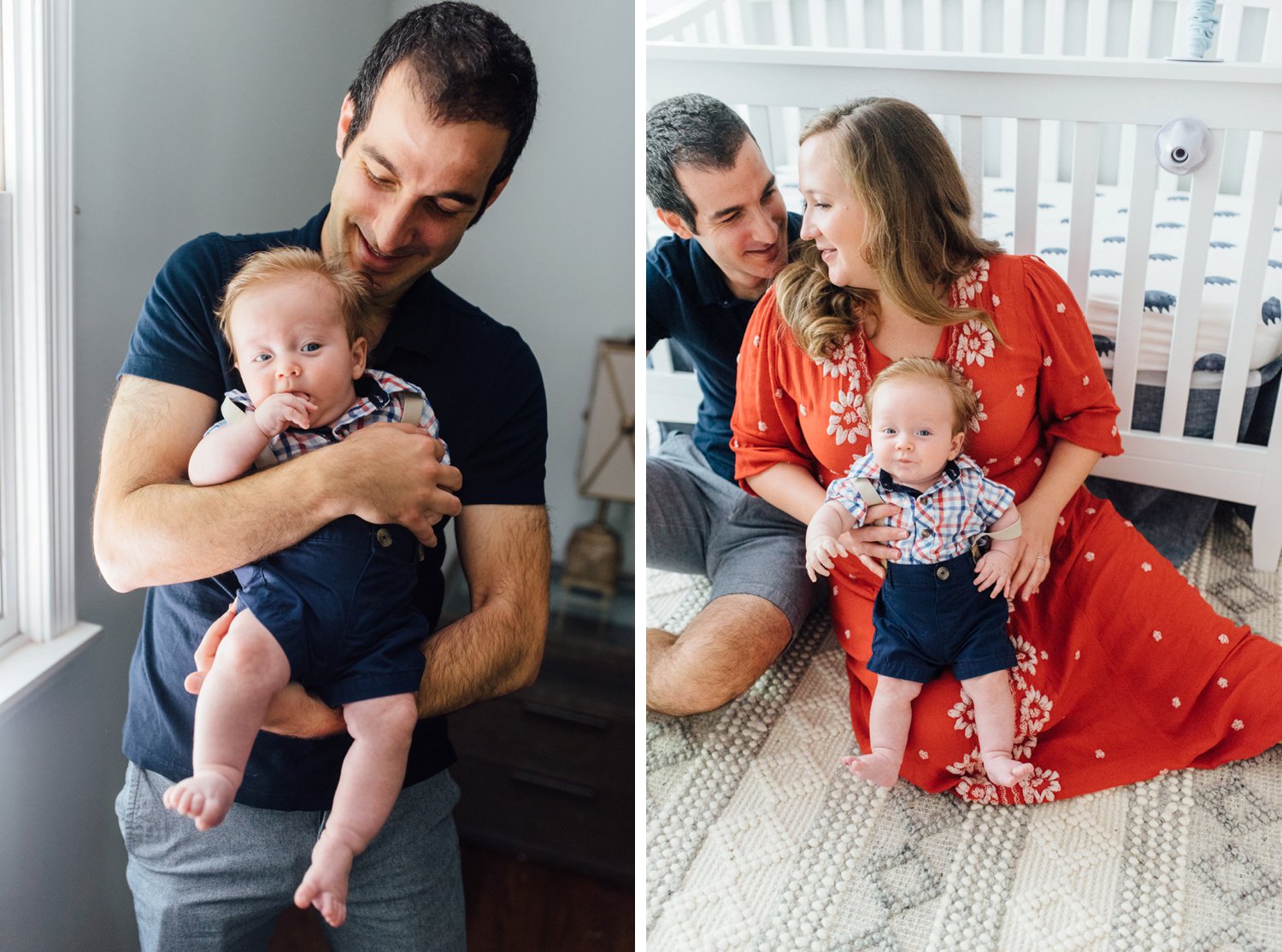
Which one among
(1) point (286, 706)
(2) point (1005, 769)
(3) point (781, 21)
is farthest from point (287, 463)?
(3) point (781, 21)

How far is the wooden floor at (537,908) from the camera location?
1.22 meters

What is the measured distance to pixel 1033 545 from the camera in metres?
1.35

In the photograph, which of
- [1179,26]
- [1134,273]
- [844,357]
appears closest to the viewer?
[844,357]

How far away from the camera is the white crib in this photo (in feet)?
4.37

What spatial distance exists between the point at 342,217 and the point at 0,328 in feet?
1.31

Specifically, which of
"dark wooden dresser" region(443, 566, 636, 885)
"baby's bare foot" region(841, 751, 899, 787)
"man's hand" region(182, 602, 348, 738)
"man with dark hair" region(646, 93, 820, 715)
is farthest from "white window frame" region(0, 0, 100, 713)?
"baby's bare foot" region(841, 751, 899, 787)

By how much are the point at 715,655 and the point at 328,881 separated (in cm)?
72

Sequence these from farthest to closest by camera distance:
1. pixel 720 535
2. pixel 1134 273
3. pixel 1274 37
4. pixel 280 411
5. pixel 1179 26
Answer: pixel 1179 26 < pixel 1274 37 < pixel 720 535 < pixel 1134 273 < pixel 280 411

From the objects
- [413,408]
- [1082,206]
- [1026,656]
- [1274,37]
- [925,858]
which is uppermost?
[1274,37]

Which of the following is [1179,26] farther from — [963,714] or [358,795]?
[358,795]

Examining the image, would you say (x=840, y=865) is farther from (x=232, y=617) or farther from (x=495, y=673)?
(x=232, y=617)

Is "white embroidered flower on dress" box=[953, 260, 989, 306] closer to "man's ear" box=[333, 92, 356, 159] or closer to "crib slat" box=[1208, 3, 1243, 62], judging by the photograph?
"man's ear" box=[333, 92, 356, 159]

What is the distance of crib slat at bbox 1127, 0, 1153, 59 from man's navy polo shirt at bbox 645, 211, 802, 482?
1.15 m

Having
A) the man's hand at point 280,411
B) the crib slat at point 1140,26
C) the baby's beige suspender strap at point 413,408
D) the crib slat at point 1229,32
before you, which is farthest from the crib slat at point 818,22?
the man's hand at point 280,411
